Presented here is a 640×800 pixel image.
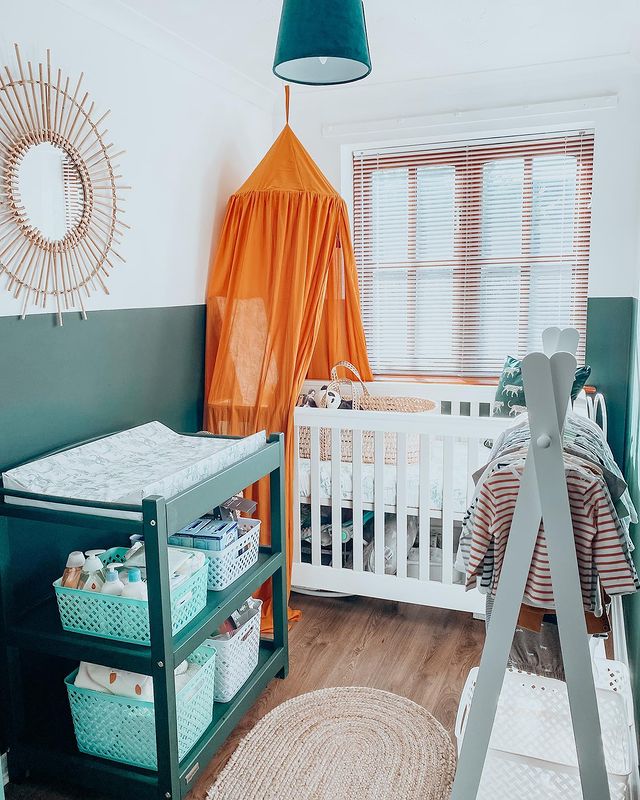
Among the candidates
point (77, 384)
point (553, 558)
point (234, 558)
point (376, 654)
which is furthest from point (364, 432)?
point (553, 558)

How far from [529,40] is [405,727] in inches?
95.0

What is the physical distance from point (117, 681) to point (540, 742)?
1.10m

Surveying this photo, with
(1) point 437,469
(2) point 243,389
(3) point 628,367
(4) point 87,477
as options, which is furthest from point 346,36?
(3) point 628,367

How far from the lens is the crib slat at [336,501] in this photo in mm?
2734

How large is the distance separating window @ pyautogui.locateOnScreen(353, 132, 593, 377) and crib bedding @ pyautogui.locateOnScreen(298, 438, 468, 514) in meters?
0.72

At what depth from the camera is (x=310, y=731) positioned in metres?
2.12

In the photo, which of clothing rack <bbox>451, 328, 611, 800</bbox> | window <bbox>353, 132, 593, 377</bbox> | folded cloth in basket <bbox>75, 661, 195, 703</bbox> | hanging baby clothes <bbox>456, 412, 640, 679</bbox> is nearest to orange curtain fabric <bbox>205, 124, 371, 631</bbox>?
window <bbox>353, 132, 593, 377</bbox>

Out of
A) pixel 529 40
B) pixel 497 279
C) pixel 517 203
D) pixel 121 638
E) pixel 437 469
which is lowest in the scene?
pixel 121 638

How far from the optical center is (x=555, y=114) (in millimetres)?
2961

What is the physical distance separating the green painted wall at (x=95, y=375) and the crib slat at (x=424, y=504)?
0.94 metres

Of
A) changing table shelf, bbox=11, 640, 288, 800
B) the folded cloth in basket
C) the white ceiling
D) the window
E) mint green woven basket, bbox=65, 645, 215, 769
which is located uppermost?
the white ceiling

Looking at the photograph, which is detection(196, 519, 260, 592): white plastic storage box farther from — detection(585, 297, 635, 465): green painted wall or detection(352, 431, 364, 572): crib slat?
detection(585, 297, 635, 465): green painted wall

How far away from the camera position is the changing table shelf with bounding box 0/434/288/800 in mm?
1665

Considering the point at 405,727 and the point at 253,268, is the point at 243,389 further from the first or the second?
the point at 405,727
